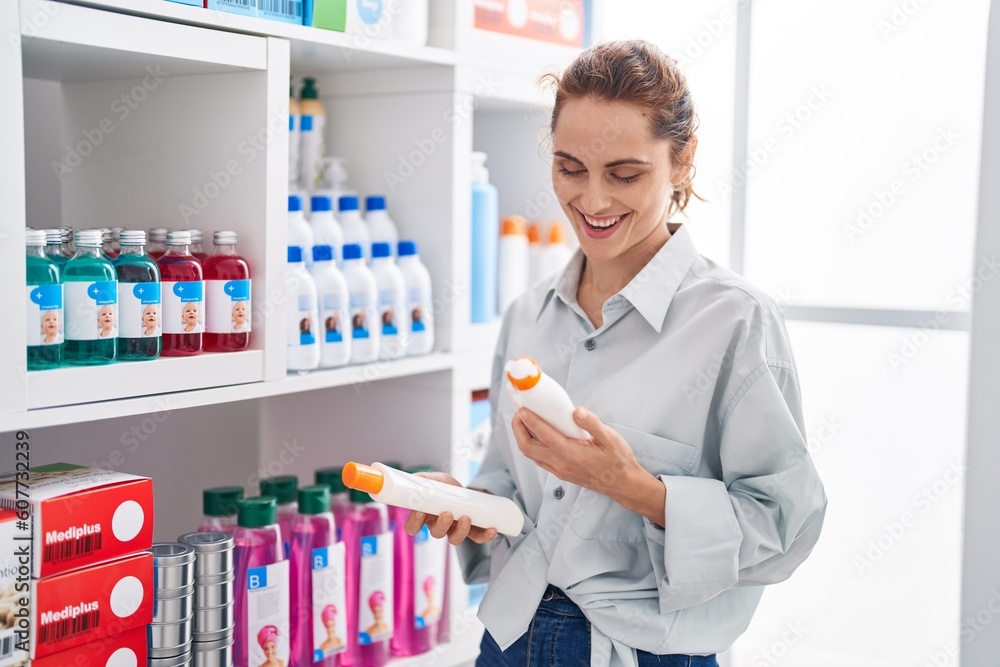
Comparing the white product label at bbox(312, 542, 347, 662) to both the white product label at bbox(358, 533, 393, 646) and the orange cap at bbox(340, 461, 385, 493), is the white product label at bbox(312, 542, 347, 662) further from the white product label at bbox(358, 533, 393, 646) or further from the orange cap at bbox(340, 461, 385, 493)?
the orange cap at bbox(340, 461, 385, 493)

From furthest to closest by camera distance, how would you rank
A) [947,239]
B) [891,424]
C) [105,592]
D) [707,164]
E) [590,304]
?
[707,164]
[891,424]
[947,239]
[590,304]
[105,592]

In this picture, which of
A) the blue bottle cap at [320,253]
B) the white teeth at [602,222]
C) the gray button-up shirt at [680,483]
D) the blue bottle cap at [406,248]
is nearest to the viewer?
the gray button-up shirt at [680,483]

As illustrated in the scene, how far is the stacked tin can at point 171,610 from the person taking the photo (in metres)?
1.27

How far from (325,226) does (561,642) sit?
728 millimetres

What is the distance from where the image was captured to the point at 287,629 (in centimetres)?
146

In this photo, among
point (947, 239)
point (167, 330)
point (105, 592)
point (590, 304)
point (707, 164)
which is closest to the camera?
point (105, 592)

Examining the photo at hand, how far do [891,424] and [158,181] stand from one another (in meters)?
1.37

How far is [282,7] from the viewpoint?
1.40m

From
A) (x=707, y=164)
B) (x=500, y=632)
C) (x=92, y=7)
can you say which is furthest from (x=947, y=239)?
(x=92, y=7)

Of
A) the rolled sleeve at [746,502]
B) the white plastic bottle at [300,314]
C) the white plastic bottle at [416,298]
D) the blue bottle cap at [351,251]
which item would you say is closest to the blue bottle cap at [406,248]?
the white plastic bottle at [416,298]

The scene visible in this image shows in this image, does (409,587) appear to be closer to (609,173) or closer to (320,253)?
(320,253)

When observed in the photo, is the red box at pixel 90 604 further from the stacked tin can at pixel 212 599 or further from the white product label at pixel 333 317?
the white product label at pixel 333 317

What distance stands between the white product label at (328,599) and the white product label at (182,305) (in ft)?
1.40

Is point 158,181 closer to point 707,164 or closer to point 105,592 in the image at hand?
point 105,592
